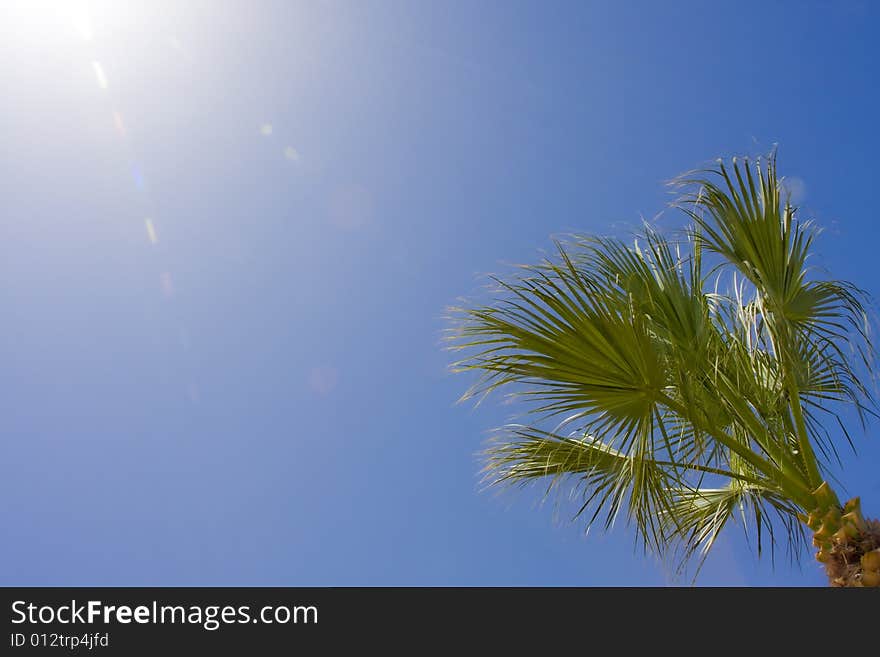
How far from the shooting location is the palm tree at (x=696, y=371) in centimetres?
394

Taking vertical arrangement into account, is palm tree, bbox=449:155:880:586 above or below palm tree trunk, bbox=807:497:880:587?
above

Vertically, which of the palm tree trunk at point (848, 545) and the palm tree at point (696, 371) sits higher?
the palm tree at point (696, 371)

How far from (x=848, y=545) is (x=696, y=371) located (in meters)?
1.13

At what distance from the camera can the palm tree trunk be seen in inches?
142

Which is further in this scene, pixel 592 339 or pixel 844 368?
pixel 844 368

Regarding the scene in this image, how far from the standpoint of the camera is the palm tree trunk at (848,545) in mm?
3602

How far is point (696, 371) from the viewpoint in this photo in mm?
4188

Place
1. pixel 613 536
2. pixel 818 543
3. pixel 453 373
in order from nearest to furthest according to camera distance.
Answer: pixel 818 543 < pixel 453 373 < pixel 613 536

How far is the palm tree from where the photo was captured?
12.9ft

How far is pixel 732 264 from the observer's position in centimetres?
457

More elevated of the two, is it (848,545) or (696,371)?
(696,371)
